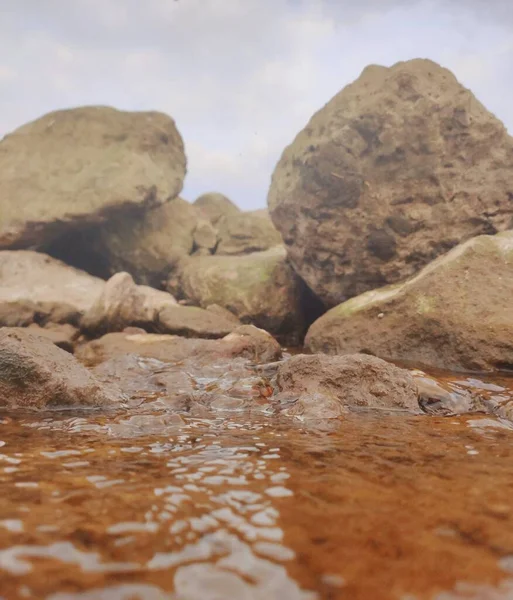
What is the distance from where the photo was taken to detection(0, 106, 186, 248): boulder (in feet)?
43.8

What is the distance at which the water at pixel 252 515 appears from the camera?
5.06 ft

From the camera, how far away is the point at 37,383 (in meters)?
4.46

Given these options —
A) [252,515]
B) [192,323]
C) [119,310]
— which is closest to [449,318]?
[192,323]

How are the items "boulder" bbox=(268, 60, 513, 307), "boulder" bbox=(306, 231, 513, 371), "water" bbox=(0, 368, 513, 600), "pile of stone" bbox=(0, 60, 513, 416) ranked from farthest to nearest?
"boulder" bbox=(268, 60, 513, 307), "boulder" bbox=(306, 231, 513, 371), "pile of stone" bbox=(0, 60, 513, 416), "water" bbox=(0, 368, 513, 600)

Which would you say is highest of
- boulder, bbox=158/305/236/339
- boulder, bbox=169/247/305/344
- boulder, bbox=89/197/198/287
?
boulder, bbox=89/197/198/287

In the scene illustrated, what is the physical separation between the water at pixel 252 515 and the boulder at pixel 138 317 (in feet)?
19.9

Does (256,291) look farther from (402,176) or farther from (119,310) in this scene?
(402,176)

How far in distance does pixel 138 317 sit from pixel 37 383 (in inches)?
225

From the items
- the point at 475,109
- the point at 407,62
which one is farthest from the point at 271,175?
the point at 475,109

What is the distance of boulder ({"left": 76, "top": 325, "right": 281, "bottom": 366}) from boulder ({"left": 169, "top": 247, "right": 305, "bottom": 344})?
11.3 feet

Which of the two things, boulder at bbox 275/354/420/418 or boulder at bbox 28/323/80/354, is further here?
boulder at bbox 28/323/80/354

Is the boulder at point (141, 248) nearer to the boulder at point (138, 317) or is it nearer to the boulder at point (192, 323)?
the boulder at point (138, 317)

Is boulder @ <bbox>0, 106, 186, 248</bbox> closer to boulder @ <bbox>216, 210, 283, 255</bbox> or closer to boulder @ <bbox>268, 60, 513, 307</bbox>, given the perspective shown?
boulder @ <bbox>216, 210, 283, 255</bbox>

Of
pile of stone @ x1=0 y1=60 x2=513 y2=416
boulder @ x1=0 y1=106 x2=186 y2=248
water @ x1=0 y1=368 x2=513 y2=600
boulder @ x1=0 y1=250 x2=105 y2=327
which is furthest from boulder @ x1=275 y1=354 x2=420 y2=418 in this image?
boulder @ x1=0 y1=106 x2=186 y2=248
